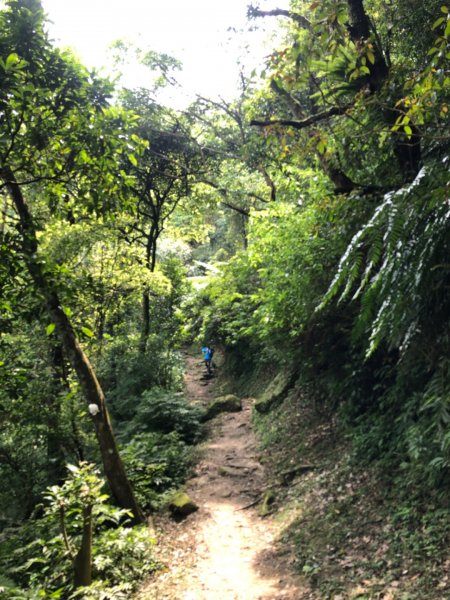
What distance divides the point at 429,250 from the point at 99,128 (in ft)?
9.66

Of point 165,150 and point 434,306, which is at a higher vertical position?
point 165,150

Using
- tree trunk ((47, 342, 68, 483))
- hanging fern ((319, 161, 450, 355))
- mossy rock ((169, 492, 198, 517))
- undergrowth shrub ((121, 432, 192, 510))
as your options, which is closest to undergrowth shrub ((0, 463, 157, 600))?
mossy rock ((169, 492, 198, 517))

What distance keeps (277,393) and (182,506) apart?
13.1 ft

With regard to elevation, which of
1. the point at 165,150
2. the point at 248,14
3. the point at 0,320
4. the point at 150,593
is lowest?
the point at 150,593

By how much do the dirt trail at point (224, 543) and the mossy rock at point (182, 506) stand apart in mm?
117

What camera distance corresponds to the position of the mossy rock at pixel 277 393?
1002 centimetres

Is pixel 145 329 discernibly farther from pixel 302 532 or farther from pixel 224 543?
pixel 302 532

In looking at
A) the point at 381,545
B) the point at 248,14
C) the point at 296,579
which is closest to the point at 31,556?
the point at 296,579

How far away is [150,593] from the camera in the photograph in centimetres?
491

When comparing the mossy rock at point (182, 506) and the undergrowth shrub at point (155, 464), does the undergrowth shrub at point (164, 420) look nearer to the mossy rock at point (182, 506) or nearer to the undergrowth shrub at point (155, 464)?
Result: the undergrowth shrub at point (155, 464)

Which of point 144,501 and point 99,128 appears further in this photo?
point 144,501

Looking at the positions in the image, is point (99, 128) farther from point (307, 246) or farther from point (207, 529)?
point (207, 529)

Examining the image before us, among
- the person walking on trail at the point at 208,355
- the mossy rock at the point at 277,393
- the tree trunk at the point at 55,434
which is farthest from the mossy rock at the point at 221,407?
the person walking on trail at the point at 208,355

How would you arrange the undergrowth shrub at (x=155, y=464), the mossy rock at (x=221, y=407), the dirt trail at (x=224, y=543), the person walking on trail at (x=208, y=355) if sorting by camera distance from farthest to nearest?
1. the person walking on trail at (x=208, y=355)
2. the mossy rock at (x=221, y=407)
3. the undergrowth shrub at (x=155, y=464)
4. the dirt trail at (x=224, y=543)
